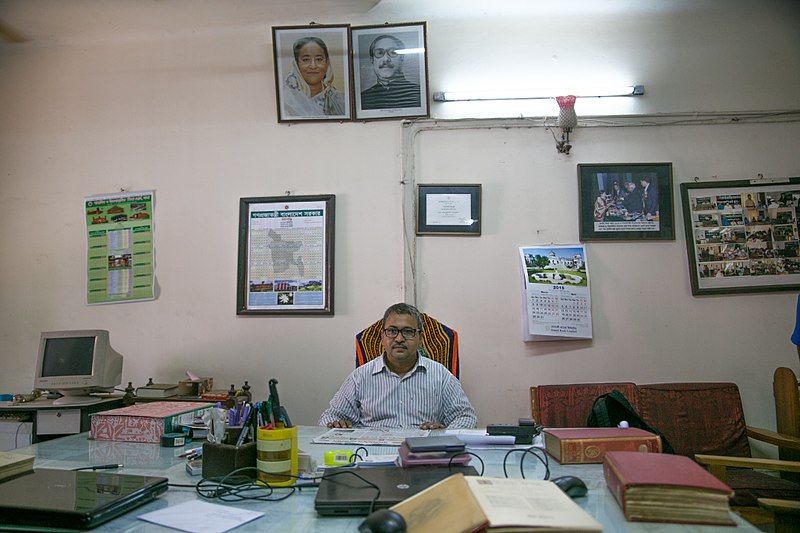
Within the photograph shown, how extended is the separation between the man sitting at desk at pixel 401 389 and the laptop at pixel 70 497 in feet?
4.30

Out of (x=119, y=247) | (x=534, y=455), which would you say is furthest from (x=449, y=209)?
(x=119, y=247)

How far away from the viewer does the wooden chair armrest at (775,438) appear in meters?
2.56

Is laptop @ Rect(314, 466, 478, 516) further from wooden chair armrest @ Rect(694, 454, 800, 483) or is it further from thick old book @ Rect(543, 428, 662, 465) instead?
wooden chair armrest @ Rect(694, 454, 800, 483)

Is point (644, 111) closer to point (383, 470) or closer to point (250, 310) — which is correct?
point (250, 310)

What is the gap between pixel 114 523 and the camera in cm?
110

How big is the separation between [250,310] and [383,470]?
215 cm

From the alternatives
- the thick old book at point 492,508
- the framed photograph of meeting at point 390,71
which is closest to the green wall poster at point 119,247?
the framed photograph of meeting at point 390,71

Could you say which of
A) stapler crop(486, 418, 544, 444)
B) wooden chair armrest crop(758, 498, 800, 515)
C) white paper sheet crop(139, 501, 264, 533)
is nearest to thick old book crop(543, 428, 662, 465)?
stapler crop(486, 418, 544, 444)

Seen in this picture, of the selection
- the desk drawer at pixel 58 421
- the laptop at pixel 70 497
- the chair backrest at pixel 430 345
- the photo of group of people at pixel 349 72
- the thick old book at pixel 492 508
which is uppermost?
the photo of group of people at pixel 349 72

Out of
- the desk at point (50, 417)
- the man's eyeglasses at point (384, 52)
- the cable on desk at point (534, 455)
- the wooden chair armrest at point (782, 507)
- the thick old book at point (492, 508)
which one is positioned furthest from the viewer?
the man's eyeglasses at point (384, 52)

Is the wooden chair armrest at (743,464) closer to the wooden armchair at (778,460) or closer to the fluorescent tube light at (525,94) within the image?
the wooden armchair at (778,460)

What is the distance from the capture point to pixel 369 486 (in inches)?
48.4

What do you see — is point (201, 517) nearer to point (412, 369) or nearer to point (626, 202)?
point (412, 369)

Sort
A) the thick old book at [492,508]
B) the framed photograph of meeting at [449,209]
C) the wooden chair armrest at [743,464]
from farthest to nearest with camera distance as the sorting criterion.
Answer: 1. the framed photograph of meeting at [449,209]
2. the wooden chair armrest at [743,464]
3. the thick old book at [492,508]
